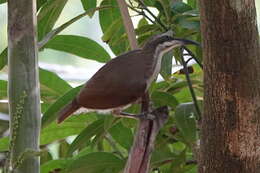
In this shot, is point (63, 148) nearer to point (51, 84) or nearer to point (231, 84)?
point (51, 84)

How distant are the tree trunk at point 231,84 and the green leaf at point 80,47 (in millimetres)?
485

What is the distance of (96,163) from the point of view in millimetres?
997

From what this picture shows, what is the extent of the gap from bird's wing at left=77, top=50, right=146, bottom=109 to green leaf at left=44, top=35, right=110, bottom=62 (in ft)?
1.32

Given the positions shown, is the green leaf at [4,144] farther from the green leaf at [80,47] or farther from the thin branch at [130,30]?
the thin branch at [130,30]

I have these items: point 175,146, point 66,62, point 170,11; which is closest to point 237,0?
point 170,11

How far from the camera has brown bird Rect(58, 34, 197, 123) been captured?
0.67 metres

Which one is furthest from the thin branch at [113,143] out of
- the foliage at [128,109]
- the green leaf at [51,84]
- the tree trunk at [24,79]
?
the tree trunk at [24,79]

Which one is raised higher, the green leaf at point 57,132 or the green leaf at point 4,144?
the green leaf at point 57,132

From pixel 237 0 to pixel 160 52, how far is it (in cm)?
16

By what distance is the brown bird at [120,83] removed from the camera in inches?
26.3

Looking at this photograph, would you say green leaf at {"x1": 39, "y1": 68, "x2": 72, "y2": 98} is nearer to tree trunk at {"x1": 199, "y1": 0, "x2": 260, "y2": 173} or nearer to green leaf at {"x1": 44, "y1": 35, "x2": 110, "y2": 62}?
green leaf at {"x1": 44, "y1": 35, "x2": 110, "y2": 62}

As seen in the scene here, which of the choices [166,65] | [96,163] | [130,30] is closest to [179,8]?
[166,65]

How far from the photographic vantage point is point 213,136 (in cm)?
64

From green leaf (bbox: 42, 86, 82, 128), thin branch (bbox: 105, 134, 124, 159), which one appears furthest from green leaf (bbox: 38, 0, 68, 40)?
thin branch (bbox: 105, 134, 124, 159)
